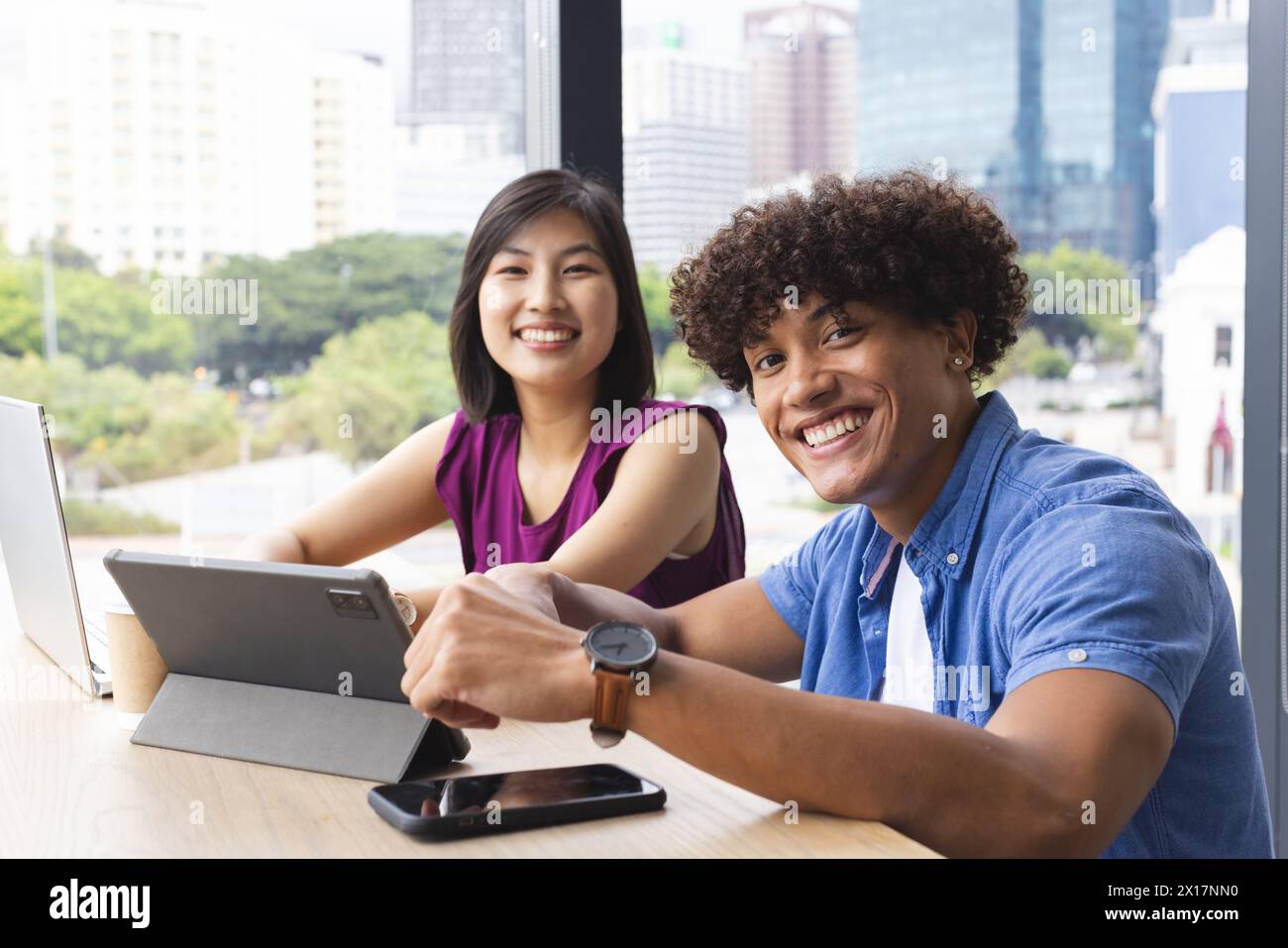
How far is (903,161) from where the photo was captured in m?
1.52

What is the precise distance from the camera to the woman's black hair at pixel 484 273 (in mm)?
2068

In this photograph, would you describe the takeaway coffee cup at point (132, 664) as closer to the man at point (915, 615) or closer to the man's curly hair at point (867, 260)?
the man at point (915, 615)

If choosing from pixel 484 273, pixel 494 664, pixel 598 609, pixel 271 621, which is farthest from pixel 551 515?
pixel 494 664

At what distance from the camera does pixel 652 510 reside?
6.21ft

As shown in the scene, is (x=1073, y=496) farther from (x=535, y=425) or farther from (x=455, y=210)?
(x=455, y=210)

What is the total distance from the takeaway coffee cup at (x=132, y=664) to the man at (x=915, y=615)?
1.19 feet

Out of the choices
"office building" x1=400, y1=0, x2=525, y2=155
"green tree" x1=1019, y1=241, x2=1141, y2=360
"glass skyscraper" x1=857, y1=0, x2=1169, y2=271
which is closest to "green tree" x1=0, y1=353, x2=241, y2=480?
"office building" x1=400, y1=0, x2=525, y2=155

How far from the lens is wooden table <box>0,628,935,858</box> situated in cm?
91

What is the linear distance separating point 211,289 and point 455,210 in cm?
102

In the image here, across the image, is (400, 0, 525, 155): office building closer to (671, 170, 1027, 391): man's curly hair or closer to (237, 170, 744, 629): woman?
(237, 170, 744, 629): woman

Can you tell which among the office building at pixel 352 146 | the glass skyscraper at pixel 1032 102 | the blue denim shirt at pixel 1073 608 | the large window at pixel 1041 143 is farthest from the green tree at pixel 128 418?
the blue denim shirt at pixel 1073 608

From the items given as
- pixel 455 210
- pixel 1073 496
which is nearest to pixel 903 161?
pixel 1073 496

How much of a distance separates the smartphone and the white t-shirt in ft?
1.23
